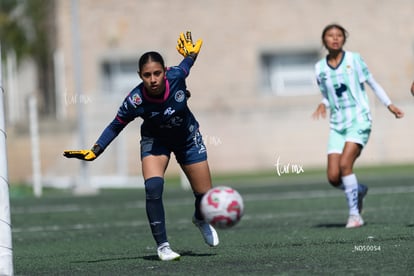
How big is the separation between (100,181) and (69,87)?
961 centimetres

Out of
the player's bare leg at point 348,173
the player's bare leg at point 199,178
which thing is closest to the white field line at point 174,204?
the player's bare leg at point 348,173

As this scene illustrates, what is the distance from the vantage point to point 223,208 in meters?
9.48

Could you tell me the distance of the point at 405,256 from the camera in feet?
29.9

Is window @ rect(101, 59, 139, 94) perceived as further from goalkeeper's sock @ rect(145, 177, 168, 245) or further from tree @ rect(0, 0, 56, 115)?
goalkeeper's sock @ rect(145, 177, 168, 245)

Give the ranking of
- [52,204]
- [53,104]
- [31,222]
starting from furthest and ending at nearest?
1. [53,104]
2. [52,204]
3. [31,222]

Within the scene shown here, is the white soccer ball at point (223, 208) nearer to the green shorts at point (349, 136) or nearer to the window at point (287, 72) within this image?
the green shorts at point (349, 136)

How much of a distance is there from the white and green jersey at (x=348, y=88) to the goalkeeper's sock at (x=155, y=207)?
3.58m

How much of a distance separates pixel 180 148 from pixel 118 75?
92.9 feet

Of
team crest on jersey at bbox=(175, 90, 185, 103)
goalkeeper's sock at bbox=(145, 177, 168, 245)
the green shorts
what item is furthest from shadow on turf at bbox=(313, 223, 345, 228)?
team crest on jersey at bbox=(175, 90, 185, 103)

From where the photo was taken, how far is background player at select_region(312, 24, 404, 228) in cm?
1288

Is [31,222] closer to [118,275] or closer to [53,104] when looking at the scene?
[118,275]

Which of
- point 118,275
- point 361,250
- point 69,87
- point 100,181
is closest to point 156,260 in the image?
point 118,275

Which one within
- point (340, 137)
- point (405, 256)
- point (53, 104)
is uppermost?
point (53, 104)

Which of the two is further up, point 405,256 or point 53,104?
point 53,104
